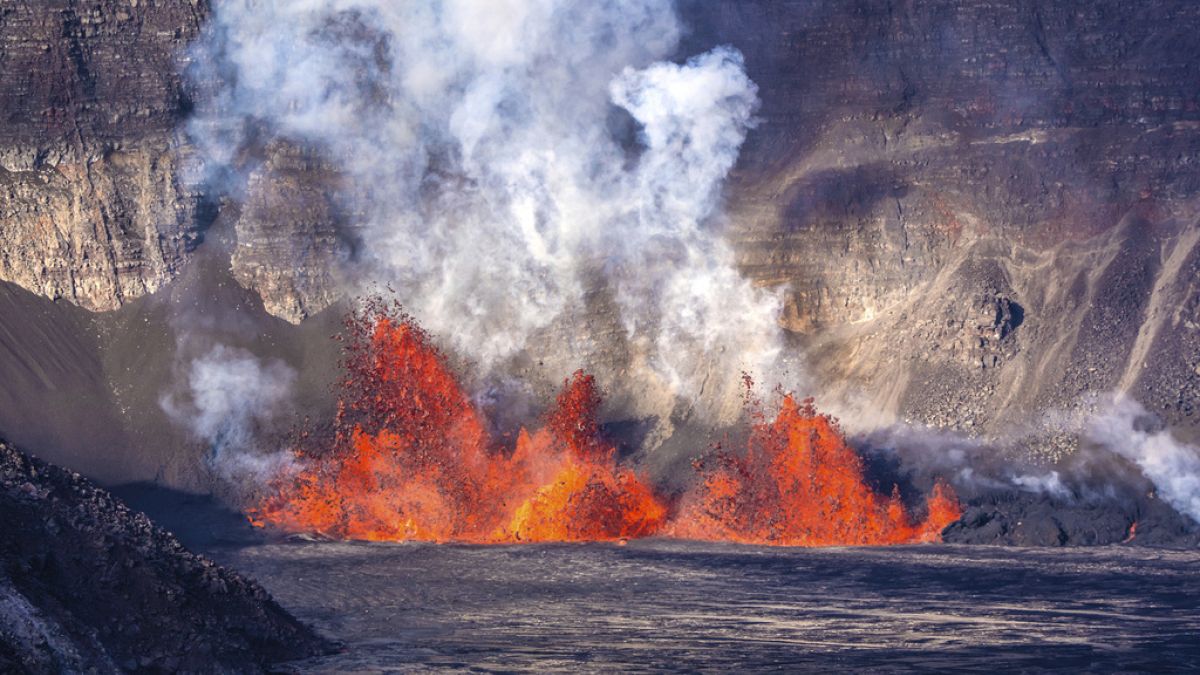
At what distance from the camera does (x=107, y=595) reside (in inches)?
1139

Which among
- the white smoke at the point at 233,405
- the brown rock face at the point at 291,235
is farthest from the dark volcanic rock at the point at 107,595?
the brown rock face at the point at 291,235

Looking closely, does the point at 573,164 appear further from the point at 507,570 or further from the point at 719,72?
A: the point at 507,570

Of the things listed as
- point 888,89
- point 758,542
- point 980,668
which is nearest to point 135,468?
point 758,542

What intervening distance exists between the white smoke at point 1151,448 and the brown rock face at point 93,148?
35.7 metres

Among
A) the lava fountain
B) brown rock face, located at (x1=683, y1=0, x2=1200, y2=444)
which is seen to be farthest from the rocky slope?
the lava fountain

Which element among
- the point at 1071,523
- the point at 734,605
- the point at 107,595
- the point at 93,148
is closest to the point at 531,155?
the point at 93,148

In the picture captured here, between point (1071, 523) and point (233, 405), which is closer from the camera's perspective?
point (1071, 523)

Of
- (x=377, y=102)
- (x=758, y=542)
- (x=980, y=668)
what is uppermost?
(x=377, y=102)

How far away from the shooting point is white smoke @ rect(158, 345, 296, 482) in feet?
187

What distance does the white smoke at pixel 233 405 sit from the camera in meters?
56.9

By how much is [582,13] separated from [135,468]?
23372 mm

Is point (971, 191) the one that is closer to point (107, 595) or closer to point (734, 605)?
point (734, 605)

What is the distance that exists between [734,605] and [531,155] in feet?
83.3

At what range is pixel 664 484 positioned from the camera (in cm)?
5388
